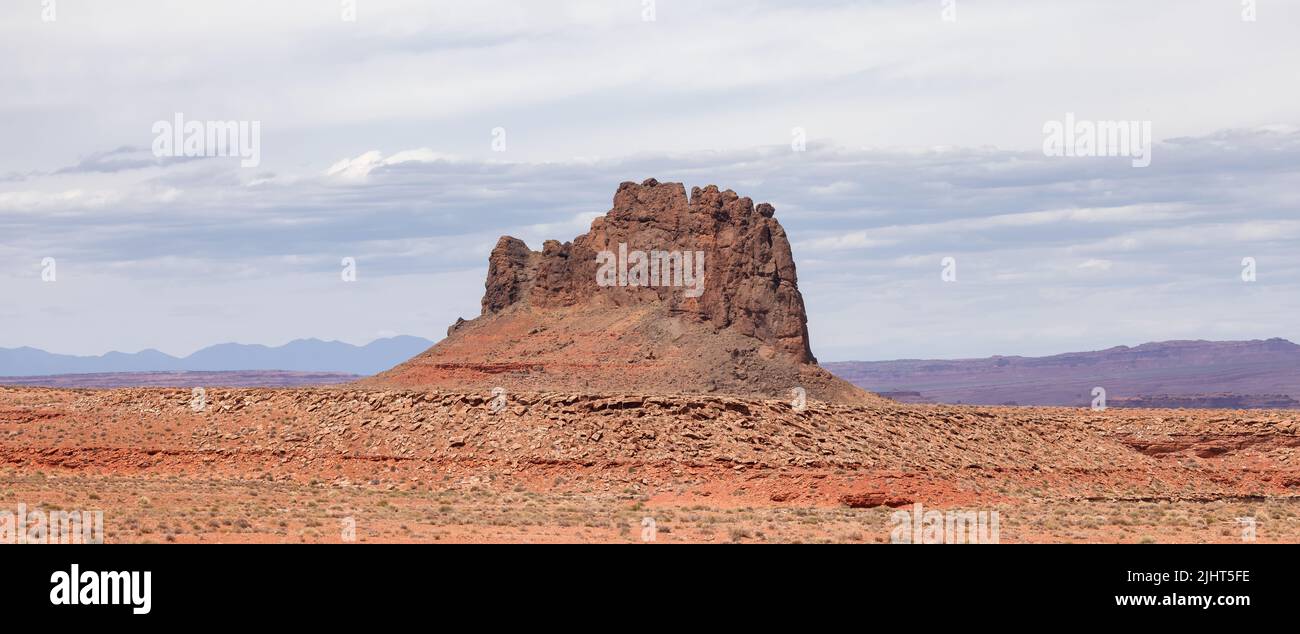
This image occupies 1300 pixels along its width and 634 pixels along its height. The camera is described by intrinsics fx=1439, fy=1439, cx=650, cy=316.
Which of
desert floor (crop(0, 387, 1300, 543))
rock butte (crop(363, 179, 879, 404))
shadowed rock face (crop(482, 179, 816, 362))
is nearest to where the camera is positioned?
desert floor (crop(0, 387, 1300, 543))

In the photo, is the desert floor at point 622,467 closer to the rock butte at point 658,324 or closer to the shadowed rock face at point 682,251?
the rock butte at point 658,324

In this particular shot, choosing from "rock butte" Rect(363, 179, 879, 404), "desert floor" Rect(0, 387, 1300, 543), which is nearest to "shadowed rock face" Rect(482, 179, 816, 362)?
"rock butte" Rect(363, 179, 879, 404)

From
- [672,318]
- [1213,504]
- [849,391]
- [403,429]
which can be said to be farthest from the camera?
[672,318]

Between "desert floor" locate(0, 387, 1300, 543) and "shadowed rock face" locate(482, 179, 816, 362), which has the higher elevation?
"shadowed rock face" locate(482, 179, 816, 362)

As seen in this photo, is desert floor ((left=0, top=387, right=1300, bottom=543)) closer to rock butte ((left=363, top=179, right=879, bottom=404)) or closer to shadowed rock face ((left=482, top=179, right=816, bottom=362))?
rock butte ((left=363, top=179, right=879, bottom=404))

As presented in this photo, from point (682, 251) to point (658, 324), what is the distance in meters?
6.62

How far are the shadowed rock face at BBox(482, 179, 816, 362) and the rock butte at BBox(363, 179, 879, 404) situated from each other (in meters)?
0.09

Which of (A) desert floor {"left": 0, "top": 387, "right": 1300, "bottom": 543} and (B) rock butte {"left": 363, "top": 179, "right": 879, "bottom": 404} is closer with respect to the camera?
(A) desert floor {"left": 0, "top": 387, "right": 1300, "bottom": 543}

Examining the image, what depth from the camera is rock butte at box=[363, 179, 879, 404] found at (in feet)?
269

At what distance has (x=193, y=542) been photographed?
98.8 feet

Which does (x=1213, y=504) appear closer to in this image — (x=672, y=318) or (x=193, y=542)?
(x=193, y=542)

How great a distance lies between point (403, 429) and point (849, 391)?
33.3 metres
